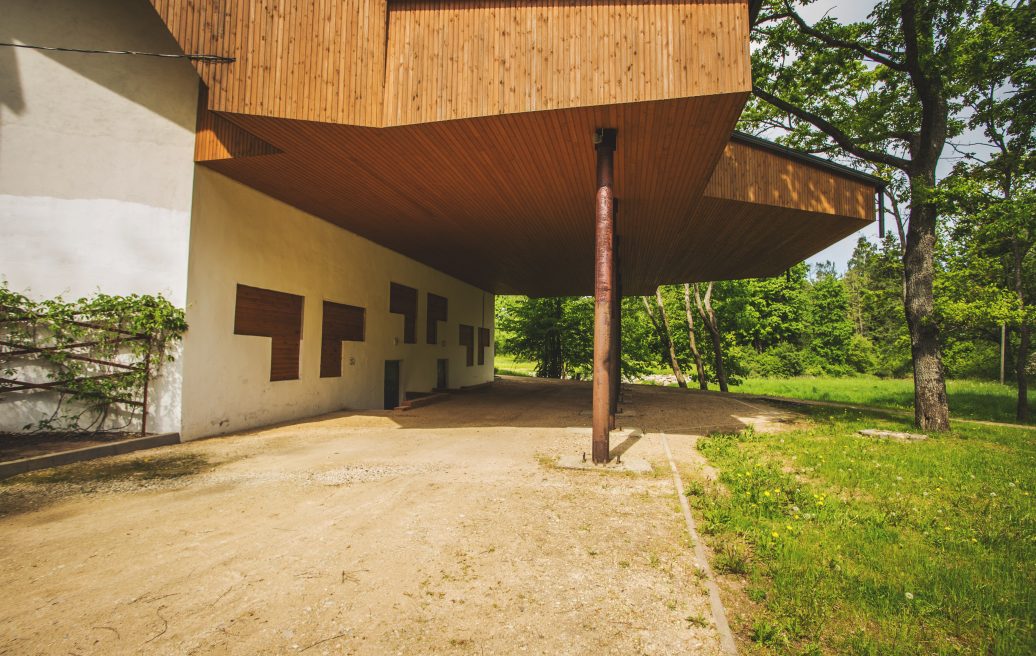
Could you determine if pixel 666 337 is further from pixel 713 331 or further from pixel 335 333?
pixel 335 333

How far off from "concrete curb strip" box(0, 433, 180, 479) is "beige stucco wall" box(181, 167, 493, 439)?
373mm

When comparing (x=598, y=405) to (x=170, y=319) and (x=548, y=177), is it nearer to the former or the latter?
(x=548, y=177)

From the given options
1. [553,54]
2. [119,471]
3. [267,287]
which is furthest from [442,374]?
[553,54]

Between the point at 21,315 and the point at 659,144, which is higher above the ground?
the point at 659,144

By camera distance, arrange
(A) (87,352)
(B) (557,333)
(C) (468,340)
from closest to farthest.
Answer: (A) (87,352)
(C) (468,340)
(B) (557,333)

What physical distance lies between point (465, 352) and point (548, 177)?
13.4m

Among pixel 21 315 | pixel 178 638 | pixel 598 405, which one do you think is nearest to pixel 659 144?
pixel 598 405

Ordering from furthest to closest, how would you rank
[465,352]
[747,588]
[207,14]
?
[465,352], [207,14], [747,588]

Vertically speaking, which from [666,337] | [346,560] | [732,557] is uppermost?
[666,337]

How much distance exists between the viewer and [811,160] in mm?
9891

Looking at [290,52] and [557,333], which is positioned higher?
[290,52]

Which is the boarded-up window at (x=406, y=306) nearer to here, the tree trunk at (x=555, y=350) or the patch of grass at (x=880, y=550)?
the patch of grass at (x=880, y=550)

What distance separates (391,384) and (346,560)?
1188 centimetres

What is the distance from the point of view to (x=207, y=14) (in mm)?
6859
